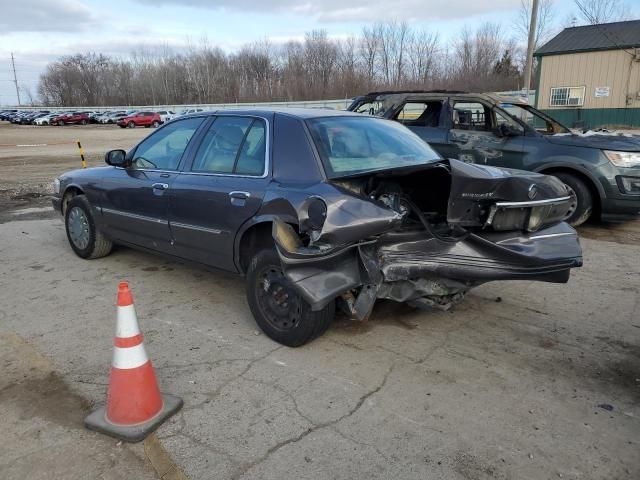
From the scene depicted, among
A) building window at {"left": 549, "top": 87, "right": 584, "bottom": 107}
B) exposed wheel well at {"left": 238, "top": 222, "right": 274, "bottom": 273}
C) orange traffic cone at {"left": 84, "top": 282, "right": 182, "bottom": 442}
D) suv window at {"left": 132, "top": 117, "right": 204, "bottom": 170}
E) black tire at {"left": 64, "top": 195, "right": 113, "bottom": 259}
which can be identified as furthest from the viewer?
building window at {"left": 549, "top": 87, "right": 584, "bottom": 107}

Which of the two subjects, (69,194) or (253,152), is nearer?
(253,152)

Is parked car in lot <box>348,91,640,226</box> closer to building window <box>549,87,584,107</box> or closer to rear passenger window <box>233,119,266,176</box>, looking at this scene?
rear passenger window <box>233,119,266,176</box>

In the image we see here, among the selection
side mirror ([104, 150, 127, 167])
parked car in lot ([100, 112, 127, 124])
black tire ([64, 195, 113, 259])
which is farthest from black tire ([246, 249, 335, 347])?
parked car in lot ([100, 112, 127, 124])

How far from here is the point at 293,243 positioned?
3.28 metres

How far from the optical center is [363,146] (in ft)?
13.2

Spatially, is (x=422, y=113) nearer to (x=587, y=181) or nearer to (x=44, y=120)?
(x=587, y=181)

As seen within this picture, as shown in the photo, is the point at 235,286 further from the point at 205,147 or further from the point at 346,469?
the point at 346,469

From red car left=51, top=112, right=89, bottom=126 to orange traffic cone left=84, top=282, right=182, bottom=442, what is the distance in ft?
191

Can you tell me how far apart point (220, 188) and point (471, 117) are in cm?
493

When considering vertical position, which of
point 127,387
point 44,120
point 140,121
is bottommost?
point 127,387

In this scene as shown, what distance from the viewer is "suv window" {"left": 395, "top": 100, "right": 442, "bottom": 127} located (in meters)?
7.91

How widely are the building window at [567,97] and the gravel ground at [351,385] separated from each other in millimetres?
24980

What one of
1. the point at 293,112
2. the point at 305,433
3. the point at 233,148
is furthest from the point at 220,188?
the point at 305,433

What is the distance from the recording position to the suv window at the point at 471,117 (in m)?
7.68
